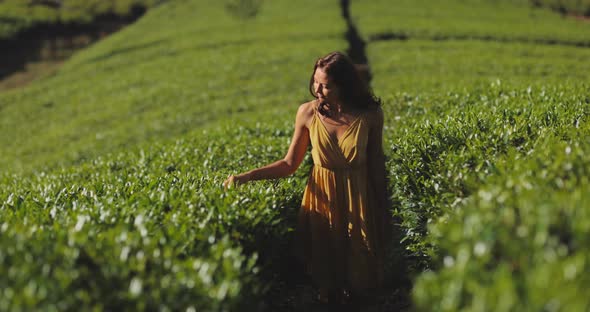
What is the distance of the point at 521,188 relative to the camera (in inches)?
109

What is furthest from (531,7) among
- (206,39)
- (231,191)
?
(231,191)

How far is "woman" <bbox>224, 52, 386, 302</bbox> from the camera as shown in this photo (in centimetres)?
402

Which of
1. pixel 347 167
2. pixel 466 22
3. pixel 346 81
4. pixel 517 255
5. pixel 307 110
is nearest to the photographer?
pixel 517 255

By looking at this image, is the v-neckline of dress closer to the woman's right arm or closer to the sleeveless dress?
the sleeveless dress

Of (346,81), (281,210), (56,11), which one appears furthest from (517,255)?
(56,11)

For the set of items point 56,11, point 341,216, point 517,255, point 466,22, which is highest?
point 56,11

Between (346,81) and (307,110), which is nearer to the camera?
(346,81)

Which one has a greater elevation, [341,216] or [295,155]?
[295,155]

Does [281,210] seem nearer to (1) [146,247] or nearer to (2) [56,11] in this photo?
(1) [146,247]

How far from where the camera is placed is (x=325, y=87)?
13.0 feet

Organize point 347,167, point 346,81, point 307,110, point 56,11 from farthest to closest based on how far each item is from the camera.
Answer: point 56,11, point 307,110, point 347,167, point 346,81

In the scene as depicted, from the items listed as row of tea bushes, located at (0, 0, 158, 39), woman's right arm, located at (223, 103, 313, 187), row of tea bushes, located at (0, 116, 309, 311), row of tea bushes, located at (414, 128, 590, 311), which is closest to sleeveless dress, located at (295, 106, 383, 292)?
woman's right arm, located at (223, 103, 313, 187)

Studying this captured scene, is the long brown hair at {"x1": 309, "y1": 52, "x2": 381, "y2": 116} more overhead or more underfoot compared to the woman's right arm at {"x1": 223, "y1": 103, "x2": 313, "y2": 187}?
more overhead

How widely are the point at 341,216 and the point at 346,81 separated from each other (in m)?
1.27
